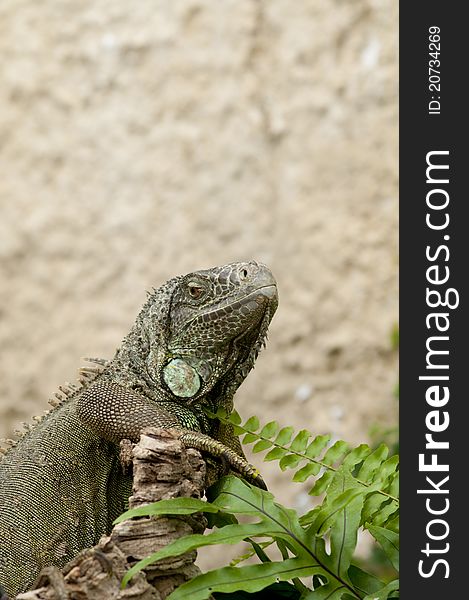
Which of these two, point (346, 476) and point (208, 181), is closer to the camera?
point (346, 476)

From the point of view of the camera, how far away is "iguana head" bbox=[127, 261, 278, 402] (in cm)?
308

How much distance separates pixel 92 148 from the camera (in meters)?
7.07

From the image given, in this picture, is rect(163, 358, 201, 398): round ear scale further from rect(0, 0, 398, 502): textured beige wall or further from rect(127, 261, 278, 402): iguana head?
rect(0, 0, 398, 502): textured beige wall

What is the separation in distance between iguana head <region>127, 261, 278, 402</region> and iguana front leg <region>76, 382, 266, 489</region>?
0.12 meters

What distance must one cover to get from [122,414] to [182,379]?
28cm

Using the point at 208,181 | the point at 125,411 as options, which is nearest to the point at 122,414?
the point at 125,411

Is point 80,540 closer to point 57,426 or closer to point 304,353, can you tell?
point 57,426

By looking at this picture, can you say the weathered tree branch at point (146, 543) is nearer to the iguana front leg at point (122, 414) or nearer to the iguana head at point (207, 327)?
the iguana front leg at point (122, 414)

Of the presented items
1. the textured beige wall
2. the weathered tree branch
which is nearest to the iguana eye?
the weathered tree branch

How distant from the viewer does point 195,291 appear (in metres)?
3.20

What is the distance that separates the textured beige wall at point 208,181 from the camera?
22.6 feet

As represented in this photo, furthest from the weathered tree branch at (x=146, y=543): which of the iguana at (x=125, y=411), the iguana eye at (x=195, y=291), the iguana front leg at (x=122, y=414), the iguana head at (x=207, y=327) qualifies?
the iguana eye at (x=195, y=291)

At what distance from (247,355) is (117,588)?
3.99ft

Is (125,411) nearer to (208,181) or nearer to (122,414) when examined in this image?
(122,414)
